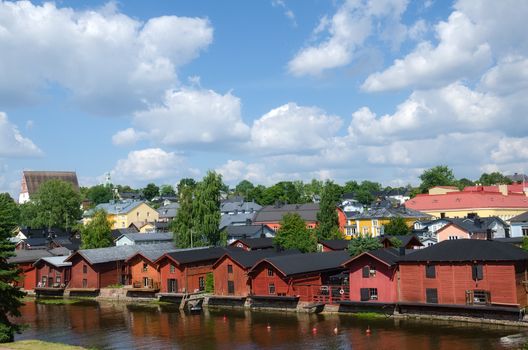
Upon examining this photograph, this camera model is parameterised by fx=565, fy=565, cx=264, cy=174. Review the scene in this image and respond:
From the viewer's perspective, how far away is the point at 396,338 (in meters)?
42.0

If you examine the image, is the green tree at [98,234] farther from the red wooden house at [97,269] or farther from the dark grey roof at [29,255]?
the red wooden house at [97,269]

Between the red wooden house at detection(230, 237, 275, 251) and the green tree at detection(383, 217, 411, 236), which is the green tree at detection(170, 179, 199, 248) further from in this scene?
the green tree at detection(383, 217, 411, 236)

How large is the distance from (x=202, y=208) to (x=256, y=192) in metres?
101

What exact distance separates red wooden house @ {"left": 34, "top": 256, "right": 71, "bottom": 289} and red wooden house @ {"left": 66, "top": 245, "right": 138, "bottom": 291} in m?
1.73

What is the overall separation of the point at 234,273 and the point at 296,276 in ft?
28.0

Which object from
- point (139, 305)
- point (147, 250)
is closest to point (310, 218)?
point (147, 250)

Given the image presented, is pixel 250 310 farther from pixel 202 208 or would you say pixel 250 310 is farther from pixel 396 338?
pixel 202 208

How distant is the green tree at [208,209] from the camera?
278 feet

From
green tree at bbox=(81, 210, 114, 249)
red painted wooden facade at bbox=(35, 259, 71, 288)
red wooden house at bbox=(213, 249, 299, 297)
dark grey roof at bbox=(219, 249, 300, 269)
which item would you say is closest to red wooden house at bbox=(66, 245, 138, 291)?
red painted wooden facade at bbox=(35, 259, 71, 288)

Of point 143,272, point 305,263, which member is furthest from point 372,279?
point 143,272

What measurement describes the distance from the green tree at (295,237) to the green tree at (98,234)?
30.5 metres

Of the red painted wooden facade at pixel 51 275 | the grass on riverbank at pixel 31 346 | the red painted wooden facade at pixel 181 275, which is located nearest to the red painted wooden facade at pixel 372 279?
the red painted wooden facade at pixel 181 275

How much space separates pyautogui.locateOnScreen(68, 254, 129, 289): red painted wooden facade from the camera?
75.0 meters

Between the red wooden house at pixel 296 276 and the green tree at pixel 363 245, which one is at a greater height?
the green tree at pixel 363 245
